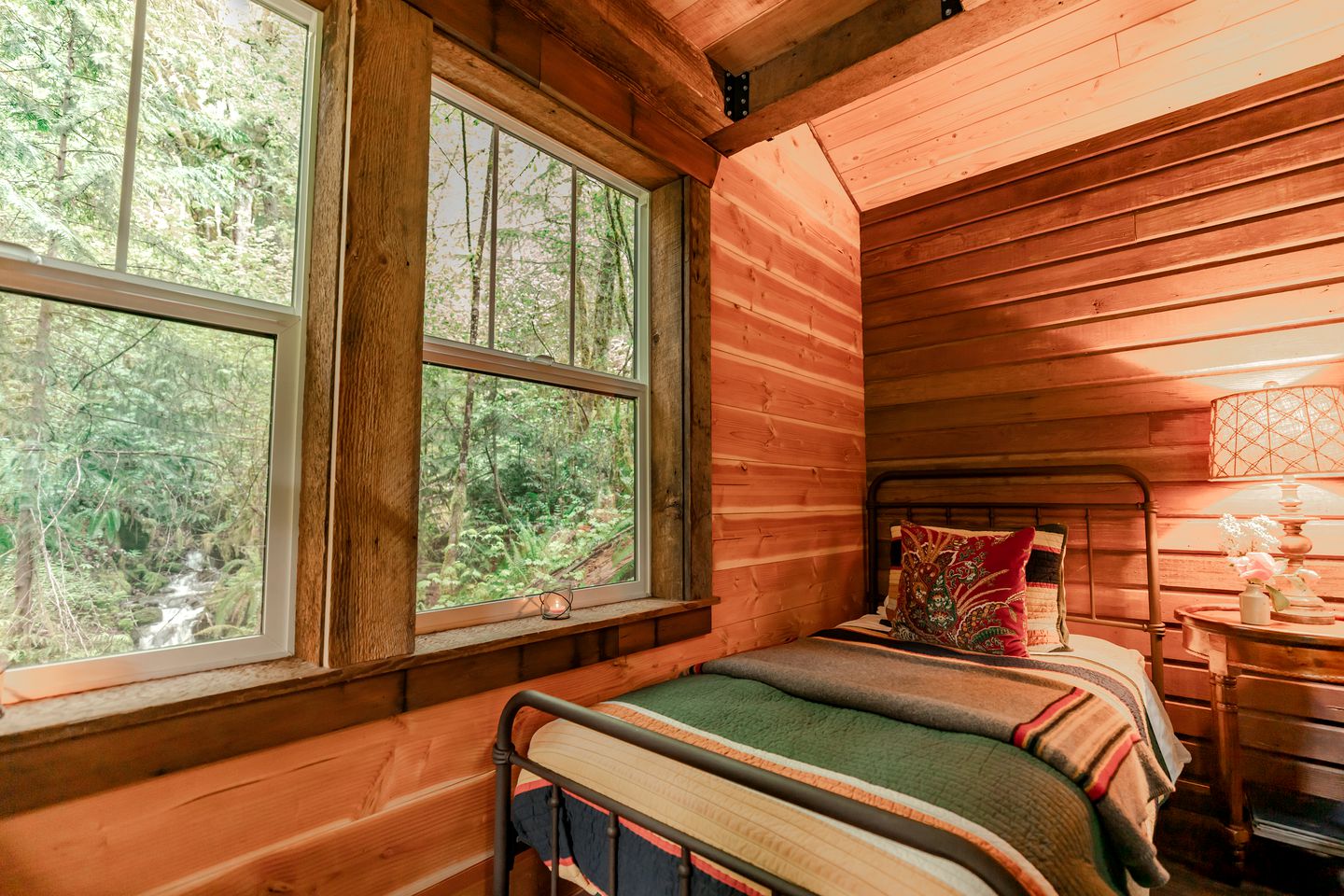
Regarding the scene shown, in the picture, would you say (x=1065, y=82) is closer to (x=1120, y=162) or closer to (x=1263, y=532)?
(x=1120, y=162)

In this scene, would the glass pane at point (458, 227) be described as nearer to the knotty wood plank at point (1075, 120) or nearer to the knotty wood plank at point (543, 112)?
the knotty wood plank at point (543, 112)

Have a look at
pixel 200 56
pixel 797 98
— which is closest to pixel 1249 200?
Answer: pixel 797 98

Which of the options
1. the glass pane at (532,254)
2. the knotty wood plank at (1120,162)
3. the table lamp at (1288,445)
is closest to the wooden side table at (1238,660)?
the table lamp at (1288,445)

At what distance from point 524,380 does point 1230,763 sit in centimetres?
231

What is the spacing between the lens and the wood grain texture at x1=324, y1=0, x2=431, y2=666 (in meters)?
1.19

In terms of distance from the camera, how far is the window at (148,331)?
0.98 metres

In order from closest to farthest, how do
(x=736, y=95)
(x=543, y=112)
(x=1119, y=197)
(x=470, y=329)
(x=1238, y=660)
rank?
(x=470, y=329) → (x=543, y=112) → (x=1238, y=660) → (x=736, y=95) → (x=1119, y=197)

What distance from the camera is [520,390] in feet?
5.41

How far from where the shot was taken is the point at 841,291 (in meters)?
2.88

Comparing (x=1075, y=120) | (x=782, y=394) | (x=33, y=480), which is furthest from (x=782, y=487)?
(x=33, y=480)

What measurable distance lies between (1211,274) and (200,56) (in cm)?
290

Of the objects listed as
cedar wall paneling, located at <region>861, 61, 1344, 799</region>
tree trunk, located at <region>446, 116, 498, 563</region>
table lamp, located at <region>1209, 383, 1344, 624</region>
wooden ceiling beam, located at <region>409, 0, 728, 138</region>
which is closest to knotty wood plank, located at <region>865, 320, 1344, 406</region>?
cedar wall paneling, located at <region>861, 61, 1344, 799</region>

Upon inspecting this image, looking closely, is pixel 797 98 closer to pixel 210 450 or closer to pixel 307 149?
pixel 307 149

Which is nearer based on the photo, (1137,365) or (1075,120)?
(1137,365)
